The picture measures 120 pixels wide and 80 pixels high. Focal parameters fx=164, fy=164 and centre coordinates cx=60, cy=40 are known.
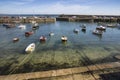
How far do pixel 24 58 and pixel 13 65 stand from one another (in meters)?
4.12

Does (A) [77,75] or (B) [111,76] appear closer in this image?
(B) [111,76]

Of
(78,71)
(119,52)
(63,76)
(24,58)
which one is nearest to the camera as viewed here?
(63,76)

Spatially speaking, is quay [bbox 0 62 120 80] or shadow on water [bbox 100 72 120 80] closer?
shadow on water [bbox 100 72 120 80]

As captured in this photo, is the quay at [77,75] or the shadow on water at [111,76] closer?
the shadow on water at [111,76]

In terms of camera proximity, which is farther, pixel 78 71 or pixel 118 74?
pixel 78 71

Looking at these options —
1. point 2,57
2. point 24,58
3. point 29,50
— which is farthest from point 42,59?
point 2,57

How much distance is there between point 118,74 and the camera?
20469 millimetres

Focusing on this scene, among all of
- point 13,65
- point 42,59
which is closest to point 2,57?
point 13,65

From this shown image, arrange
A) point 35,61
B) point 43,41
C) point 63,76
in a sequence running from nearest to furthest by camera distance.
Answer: point 63,76
point 35,61
point 43,41

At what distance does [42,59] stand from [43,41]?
1819 centimetres

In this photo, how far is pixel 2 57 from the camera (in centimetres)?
3222

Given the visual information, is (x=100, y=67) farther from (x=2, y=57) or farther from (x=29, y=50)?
(x=2, y=57)

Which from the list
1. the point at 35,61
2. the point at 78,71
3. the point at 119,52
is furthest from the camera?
the point at 119,52

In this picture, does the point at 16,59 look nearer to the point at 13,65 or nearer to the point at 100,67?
the point at 13,65
